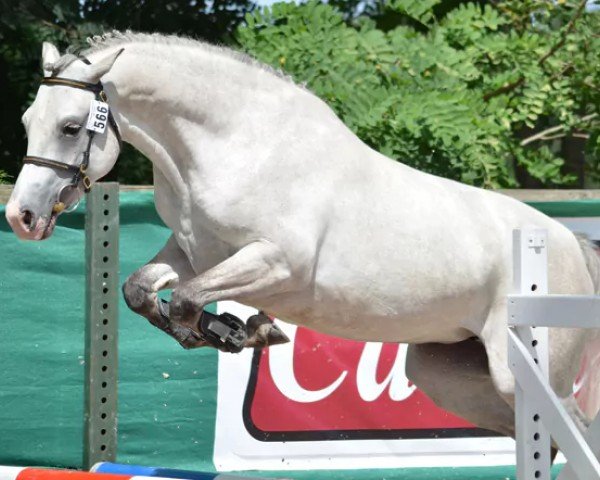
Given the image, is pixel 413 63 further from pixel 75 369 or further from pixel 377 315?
pixel 377 315

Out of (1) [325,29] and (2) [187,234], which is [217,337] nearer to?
(2) [187,234]

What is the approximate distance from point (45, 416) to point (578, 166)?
5.24m

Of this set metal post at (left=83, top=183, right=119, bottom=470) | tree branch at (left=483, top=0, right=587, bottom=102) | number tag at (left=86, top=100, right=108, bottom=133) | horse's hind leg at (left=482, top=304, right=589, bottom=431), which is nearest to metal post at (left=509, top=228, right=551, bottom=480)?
horse's hind leg at (left=482, top=304, right=589, bottom=431)

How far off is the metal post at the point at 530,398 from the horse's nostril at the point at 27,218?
1.50 metres

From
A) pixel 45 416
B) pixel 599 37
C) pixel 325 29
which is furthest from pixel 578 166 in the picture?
pixel 45 416

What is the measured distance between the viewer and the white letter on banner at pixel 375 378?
5.38 m

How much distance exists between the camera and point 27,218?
365 centimetres

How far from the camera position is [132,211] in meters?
5.34

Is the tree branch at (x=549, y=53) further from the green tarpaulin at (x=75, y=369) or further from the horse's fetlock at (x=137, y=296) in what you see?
the horse's fetlock at (x=137, y=296)

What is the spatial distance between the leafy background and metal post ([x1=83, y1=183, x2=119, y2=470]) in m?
1.67

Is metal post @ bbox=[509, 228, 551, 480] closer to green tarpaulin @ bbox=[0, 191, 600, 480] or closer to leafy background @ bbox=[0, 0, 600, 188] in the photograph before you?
green tarpaulin @ bbox=[0, 191, 600, 480]

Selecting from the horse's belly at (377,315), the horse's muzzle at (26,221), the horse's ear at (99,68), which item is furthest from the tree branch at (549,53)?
the horse's muzzle at (26,221)

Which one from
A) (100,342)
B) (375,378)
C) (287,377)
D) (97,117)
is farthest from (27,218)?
(375,378)

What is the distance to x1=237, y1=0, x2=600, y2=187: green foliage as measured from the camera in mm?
6578
